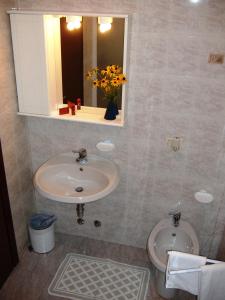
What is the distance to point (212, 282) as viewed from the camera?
160cm

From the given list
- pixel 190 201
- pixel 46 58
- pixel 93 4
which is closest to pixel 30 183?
pixel 46 58

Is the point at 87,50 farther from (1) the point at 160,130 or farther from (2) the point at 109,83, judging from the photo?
(1) the point at 160,130

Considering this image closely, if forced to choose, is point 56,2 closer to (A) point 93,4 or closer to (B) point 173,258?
→ (A) point 93,4

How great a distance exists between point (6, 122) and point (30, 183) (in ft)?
2.35

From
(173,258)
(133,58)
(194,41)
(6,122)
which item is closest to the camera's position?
(173,258)

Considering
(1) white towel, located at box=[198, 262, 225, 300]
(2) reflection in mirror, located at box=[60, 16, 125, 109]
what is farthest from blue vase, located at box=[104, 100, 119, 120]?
(1) white towel, located at box=[198, 262, 225, 300]

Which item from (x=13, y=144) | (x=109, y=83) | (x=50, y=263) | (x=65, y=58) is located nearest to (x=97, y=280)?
(x=50, y=263)

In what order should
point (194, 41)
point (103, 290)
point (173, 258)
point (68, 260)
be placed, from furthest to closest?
point (68, 260) → point (103, 290) → point (194, 41) → point (173, 258)

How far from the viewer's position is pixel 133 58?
83.5 inches

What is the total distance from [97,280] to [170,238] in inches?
27.9

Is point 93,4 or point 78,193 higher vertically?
point 93,4

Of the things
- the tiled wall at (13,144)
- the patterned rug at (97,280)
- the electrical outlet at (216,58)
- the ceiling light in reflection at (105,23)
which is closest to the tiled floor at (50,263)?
the patterned rug at (97,280)

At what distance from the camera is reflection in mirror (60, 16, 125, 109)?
2.16 meters

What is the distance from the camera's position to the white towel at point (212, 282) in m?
1.56
